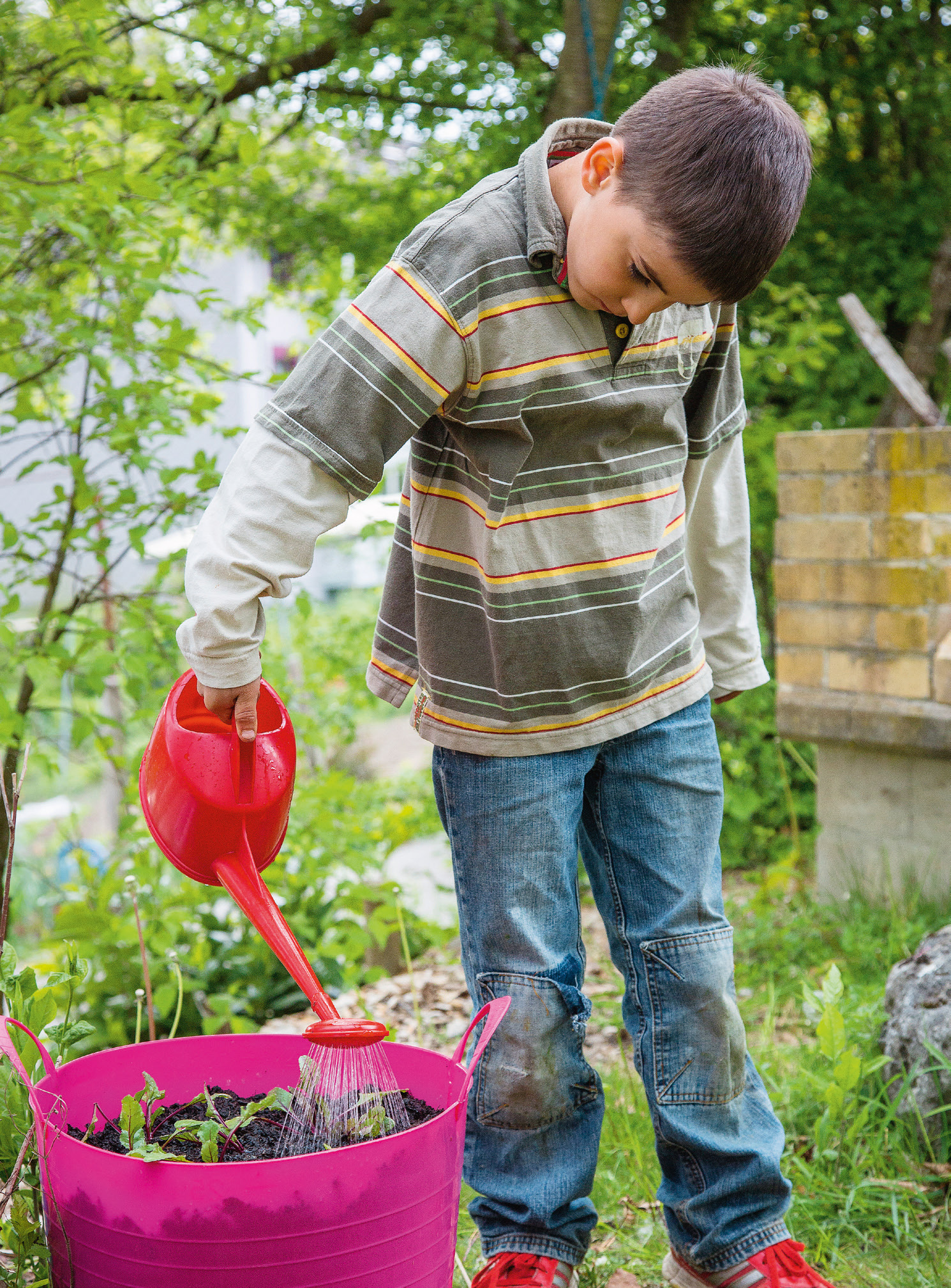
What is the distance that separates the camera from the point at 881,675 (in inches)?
124

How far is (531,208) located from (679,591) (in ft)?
1.85

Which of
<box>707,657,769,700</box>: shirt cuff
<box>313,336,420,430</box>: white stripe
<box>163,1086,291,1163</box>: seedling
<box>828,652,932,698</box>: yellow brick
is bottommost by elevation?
<box>163,1086,291,1163</box>: seedling

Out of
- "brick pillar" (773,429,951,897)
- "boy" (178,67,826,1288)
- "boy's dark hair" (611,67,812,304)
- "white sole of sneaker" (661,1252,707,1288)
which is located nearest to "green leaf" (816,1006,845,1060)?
"boy" (178,67,826,1288)

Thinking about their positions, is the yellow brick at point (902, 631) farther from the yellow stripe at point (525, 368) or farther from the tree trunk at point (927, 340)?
the yellow stripe at point (525, 368)

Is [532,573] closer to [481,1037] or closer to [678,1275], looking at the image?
[481,1037]

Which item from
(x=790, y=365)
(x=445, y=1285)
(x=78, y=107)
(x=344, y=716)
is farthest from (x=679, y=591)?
(x=344, y=716)

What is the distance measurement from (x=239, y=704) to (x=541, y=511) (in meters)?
0.44

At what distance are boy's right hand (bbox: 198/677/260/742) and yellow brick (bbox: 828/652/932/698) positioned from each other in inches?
86.0

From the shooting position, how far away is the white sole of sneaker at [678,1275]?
5.32 feet

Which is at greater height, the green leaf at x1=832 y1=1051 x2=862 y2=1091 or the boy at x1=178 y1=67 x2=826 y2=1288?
the boy at x1=178 y1=67 x2=826 y2=1288

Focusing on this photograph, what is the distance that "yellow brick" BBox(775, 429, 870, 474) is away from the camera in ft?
10.4

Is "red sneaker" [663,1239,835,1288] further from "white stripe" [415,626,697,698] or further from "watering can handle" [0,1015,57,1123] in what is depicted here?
"watering can handle" [0,1015,57,1123]

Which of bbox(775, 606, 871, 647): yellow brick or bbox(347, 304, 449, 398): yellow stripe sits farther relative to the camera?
bbox(775, 606, 871, 647): yellow brick

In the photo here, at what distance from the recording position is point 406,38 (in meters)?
3.75
